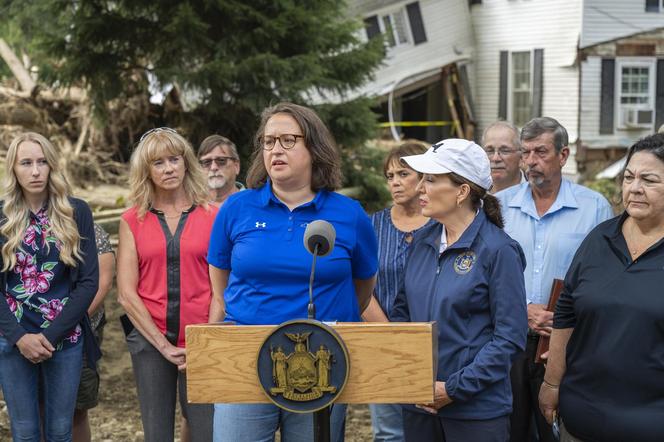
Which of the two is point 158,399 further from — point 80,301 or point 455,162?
point 455,162

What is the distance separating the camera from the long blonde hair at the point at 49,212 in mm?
→ 4486

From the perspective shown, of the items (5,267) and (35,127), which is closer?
(5,267)

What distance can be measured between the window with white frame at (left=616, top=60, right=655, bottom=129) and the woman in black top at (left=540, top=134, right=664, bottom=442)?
21.1 metres

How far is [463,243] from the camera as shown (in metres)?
3.54

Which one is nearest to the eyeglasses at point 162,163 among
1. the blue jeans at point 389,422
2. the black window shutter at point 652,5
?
the blue jeans at point 389,422

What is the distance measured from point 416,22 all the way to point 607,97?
6.08m

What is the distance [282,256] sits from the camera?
11.3 ft

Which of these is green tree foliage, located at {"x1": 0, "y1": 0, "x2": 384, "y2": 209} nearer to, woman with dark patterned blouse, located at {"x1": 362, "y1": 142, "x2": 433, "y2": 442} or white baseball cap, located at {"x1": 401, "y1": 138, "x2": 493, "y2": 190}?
woman with dark patterned blouse, located at {"x1": 362, "y1": 142, "x2": 433, "y2": 442}

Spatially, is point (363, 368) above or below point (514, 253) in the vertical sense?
below

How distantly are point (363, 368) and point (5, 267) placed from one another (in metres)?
2.48

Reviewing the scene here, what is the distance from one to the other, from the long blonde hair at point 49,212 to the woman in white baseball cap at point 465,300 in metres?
1.95

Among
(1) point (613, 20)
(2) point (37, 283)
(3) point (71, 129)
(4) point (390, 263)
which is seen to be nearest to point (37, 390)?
(2) point (37, 283)

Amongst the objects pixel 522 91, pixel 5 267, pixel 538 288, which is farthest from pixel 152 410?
pixel 522 91

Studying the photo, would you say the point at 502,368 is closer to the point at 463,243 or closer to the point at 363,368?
the point at 463,243
